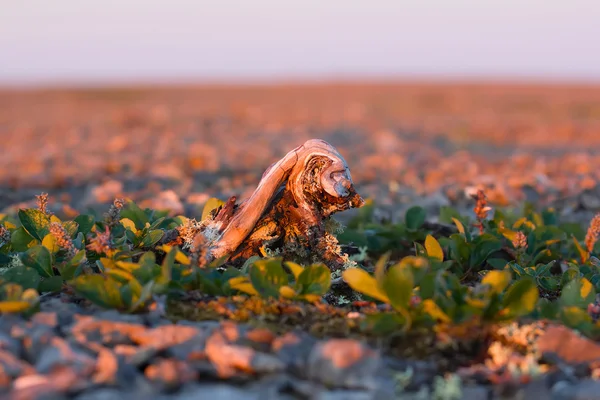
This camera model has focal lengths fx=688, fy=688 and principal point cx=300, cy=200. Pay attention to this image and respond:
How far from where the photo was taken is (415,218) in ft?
A: 16.5

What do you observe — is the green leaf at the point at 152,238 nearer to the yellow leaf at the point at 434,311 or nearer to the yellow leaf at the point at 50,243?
the yellow leaf at the point at 50,243

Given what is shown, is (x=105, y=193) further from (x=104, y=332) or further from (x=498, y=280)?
(x=498, y=280)

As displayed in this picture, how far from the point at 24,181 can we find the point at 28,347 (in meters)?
7.08

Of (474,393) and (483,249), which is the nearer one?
(474,393)

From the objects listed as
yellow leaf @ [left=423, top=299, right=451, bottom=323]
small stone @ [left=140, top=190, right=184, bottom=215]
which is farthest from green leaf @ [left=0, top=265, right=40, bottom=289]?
small stone @ [left=140, top=190, right=184, bottom=215]

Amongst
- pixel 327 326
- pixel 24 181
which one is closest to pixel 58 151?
pixel 24 181

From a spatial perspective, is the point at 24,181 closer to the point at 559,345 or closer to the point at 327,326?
the point at 327,326

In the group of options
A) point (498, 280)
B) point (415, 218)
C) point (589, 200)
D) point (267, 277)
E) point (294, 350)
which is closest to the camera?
point (294, 350)

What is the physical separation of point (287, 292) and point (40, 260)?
4.43ft

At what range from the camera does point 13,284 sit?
3.18m

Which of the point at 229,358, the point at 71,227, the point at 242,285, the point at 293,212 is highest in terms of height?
the point at 293,212

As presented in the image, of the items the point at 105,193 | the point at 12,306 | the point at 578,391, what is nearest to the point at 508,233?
the point at 578,391

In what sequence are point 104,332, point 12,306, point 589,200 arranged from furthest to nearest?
point 589,200 < point 12,306 < point 104,332

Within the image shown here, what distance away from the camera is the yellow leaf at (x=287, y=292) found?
3273 mm
